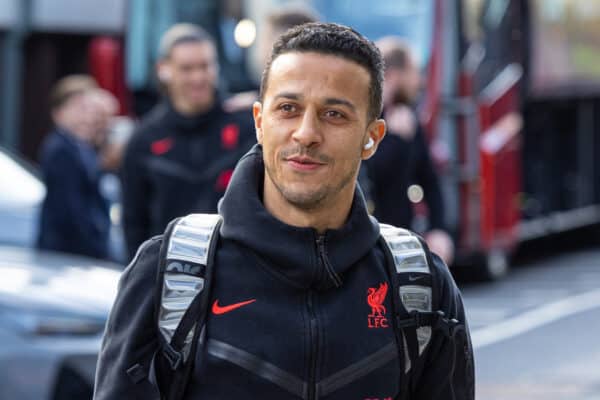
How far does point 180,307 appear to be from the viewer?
8.13 feet

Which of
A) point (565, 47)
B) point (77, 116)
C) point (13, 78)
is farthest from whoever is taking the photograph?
point (13, 78)

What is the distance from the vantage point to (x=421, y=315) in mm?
2586

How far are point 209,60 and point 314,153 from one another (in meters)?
3.05

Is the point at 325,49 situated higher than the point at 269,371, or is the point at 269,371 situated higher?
the point at 325,49

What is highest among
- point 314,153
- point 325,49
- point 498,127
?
point 325,49

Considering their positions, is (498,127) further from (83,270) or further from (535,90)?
(83,270)

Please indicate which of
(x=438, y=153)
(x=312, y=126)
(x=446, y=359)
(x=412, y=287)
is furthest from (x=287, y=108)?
(x=438, y=153)

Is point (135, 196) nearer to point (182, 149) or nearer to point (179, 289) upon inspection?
point (182, 149)

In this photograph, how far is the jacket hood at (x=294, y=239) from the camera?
8.21 ft

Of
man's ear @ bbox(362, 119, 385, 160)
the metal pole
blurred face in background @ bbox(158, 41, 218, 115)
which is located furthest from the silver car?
the metal pole

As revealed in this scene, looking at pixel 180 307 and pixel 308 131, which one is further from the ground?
pixel 308 131

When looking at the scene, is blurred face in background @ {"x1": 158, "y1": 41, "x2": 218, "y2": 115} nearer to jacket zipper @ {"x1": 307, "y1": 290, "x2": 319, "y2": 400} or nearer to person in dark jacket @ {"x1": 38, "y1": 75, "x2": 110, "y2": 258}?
person in dark jacket @ {"x1": 38, "y1": 75, "x2": 110, "y2": 258}

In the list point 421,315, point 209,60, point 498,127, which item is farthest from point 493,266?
point 421,315

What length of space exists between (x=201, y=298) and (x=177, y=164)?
9.36ft
